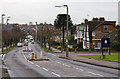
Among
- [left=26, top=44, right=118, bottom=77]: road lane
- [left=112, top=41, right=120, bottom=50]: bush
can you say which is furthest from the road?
[left=112, top=41, right=120, bottom=50]: bush

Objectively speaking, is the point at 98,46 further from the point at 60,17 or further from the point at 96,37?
the point at 60,17

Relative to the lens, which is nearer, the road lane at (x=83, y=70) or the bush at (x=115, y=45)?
the road lane at (x=83, y=70)

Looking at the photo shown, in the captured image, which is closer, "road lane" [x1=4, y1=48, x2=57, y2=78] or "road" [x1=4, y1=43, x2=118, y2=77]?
"road" [x1=4, y1=43, x2=118, y2=77]

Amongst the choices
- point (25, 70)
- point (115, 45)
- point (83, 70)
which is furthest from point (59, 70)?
point (115, 45)

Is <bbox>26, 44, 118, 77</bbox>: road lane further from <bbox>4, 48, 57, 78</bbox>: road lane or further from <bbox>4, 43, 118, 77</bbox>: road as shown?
<bbox>4, 48, 57, 78</bbox>: road lane

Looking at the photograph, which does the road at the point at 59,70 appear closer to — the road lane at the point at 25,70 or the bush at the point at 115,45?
the road lane at the point at 25,70

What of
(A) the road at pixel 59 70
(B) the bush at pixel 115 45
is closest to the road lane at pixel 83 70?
(A) the road at pixel 59 70

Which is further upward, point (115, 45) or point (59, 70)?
point (115, 45)

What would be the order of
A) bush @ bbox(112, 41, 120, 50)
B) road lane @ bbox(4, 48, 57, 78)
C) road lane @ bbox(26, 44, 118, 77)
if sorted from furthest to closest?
bush @ bbox(112, 41, 120, 50)
road lane @ bbox(4, 48, 57, 78)
road lane @ bbox(26, 44, 118, 77)

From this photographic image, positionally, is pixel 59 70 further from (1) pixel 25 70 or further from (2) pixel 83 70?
(1) pixel 25 70

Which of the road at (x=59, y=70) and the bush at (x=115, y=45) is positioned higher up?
the bush at (x=115, y=45)

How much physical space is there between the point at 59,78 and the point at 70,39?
78626 millimetres

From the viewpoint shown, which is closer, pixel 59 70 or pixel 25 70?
pixel 59 70

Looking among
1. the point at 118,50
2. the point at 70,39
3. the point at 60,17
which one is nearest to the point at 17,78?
the point at 118,50
